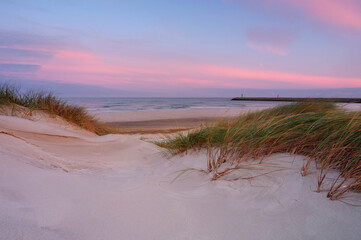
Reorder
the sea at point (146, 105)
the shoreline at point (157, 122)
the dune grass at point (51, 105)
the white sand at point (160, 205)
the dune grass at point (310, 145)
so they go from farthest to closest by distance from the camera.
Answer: the sea at point (146, 105), the shoreline at point (157, 122), the dune grass at point (51, 105), the dune grass at point (310, 145), the white sand at point (160, 205)

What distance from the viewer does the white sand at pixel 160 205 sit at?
1243 millimetres

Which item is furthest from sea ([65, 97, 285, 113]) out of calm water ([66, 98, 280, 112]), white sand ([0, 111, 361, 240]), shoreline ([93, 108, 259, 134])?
white sand ([0, 111, 361, 240])

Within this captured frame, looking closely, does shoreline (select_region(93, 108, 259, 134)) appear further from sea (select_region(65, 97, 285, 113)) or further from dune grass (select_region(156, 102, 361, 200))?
dune grass (select_region(156, 102, 361, 200))

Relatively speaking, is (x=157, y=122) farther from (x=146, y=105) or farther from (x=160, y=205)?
(x=146, y=105)

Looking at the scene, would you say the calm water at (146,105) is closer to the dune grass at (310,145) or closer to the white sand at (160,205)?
the white sand at (160,205)

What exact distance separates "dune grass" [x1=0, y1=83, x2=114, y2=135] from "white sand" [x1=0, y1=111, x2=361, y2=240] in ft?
10.7

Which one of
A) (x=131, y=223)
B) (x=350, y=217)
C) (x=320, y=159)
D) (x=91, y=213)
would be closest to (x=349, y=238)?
(x=350, y=217)

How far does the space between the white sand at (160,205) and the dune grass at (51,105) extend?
10.7 feet

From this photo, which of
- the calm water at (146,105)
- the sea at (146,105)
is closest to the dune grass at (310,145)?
the sea at (146,105)

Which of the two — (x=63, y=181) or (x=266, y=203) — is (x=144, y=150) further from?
(x=266, y=203)

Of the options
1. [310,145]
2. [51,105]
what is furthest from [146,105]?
[310,145]

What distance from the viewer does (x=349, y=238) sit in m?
1.17

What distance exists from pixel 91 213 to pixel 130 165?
1.51 meters

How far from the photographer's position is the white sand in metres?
1.24
